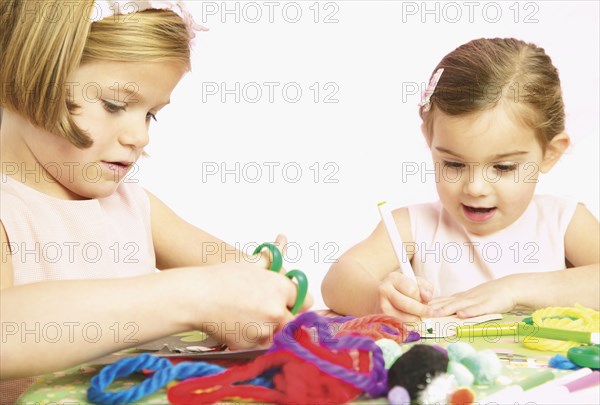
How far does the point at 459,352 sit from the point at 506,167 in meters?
0.64

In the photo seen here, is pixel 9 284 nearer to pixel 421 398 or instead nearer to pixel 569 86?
pixel 421 398

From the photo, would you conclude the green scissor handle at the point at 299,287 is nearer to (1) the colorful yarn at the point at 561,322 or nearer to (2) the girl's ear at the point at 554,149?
(1) the colorful yarn at the point at 561,322

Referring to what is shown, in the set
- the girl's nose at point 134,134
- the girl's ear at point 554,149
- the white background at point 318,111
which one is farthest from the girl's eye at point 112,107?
the white background at point 318,111

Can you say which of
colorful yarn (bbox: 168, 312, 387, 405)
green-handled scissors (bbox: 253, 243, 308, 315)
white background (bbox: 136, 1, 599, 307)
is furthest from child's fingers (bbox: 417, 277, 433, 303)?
white background (bbox: 136, 1, 599, 307)

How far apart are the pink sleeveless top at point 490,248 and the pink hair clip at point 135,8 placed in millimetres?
602

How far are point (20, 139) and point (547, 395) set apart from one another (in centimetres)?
69

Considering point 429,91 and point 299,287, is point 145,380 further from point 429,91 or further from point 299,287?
point 429,91

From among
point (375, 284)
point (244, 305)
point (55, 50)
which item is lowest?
point (375, 284)

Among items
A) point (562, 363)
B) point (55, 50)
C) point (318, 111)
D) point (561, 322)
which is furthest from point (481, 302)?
point (318, 111)

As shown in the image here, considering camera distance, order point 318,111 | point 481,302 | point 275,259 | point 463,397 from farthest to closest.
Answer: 1. point 318,111
2. point 481,302
3. point 275,259
4. point 463,397

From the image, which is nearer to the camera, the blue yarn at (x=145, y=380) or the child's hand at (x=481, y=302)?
the blue yarn at (x=145, y=380)

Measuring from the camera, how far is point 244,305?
0.76 metres

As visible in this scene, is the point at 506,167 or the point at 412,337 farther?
the point at 506,167

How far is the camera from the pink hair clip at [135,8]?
96cm
